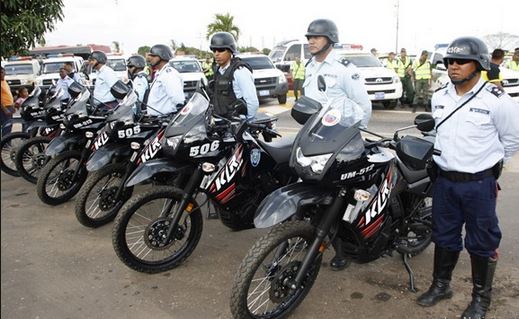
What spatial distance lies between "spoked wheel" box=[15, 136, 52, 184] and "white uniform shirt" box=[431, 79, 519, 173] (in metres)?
4.97

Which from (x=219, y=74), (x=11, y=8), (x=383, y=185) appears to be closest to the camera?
(x=383, y=185)

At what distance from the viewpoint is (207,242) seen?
448cm

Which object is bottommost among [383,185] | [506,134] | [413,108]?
[413,108]

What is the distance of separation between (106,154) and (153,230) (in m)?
1.32

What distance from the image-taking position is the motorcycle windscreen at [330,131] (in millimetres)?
2812

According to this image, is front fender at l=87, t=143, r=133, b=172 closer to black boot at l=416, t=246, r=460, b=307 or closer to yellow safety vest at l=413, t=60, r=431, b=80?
black boot at l=416, t=246, r=460, b=307

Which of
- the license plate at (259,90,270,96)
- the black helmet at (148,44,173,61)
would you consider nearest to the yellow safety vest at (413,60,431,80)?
the license plate at (259,90,270,96)

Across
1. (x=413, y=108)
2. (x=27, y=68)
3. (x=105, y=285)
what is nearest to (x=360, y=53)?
(x=413, y=108)

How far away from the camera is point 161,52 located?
5.25 metres

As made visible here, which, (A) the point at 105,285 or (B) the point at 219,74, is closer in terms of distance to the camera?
(A) the point at 105,285

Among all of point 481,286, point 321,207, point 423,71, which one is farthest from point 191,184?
point 423,71

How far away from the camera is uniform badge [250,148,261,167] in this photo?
13.1 feet

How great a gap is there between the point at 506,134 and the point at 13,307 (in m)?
3.39

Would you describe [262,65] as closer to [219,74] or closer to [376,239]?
[219,74]
